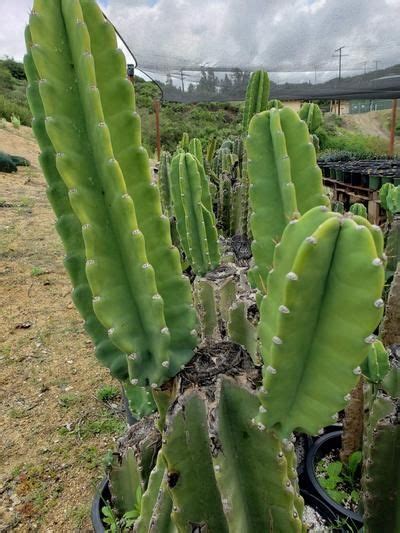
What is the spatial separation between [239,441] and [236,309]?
0.71m

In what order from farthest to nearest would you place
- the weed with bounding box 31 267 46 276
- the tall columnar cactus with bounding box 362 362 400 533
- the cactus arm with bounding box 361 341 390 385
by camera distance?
the weed with bounding box 31 267 46 276 → the cactus arm with bounding box 361 341 390 385 → the tall columnar cactus with bounding box 362 362 400 533

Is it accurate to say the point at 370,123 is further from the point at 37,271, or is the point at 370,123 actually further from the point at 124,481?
the point at 124,481

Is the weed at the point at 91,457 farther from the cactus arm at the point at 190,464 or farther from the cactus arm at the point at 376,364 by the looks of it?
the cactus arm at the point at 376,364

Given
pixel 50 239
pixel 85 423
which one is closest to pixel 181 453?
pixel 85 423

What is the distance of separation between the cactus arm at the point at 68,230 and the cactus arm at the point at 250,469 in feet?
1.01

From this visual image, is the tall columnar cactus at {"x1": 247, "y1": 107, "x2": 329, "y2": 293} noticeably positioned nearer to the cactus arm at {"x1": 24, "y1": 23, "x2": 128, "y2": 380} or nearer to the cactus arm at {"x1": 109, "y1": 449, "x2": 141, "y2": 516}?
the cactus arm at {"x1": 24, "y1": 23, "x2": 128, "y2": 380}

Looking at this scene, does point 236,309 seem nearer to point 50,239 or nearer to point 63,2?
point 63,2

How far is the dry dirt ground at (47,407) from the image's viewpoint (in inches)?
82.4

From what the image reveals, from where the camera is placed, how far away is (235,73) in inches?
342

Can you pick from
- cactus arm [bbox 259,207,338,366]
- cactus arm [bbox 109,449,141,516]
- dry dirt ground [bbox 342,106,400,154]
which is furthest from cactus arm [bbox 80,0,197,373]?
dry dirt ground [bbox 342,106,400,154]

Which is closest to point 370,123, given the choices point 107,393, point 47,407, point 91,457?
point 107,393

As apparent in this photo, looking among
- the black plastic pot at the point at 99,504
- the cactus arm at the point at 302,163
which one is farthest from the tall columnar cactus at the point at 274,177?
the black plastic pot at the point at 99,504

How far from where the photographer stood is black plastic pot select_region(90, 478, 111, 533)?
160cm

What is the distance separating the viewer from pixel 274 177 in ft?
3.83
